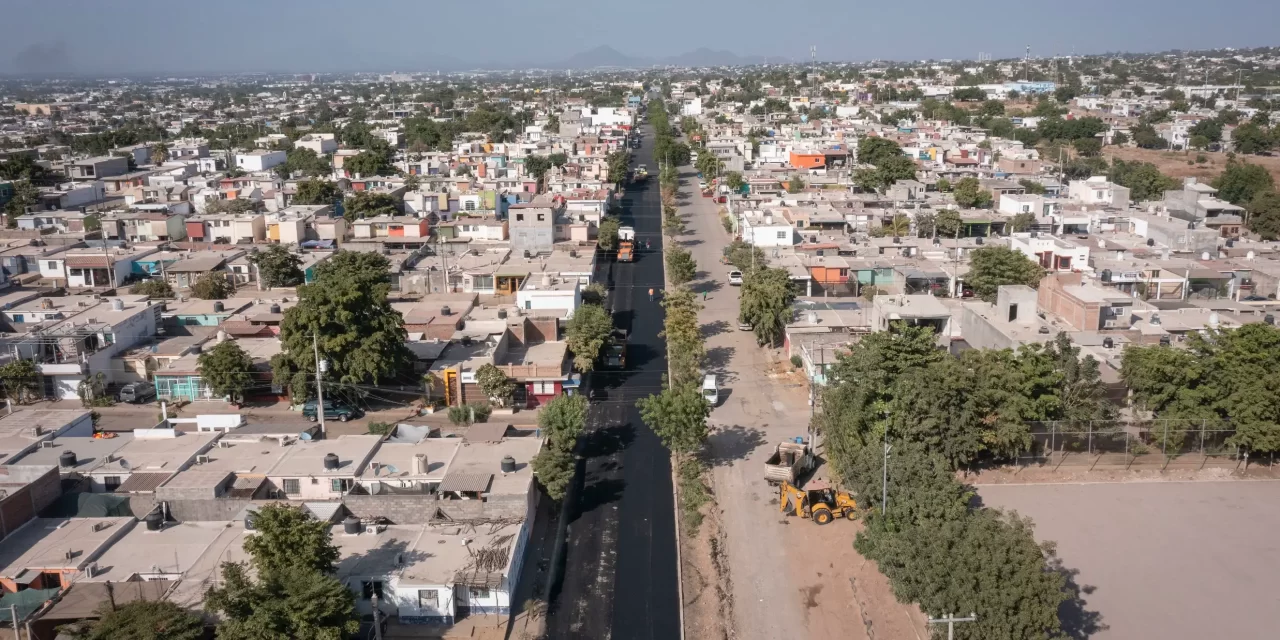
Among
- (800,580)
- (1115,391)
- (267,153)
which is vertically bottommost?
(800,580)

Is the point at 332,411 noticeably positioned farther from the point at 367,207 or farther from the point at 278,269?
the point at 367,207

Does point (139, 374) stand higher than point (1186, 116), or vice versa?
→ point (1186, 116)

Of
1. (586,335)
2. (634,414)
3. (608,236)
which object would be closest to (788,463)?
(634,414)

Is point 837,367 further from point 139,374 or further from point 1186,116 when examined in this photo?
point 1186,116

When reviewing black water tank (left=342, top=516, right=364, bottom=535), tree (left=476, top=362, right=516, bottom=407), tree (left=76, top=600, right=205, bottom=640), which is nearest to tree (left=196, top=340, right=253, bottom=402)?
tree (left=476, top=362, right=516, bottom=407)

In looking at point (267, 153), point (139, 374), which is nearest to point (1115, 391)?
point (139, 374)
